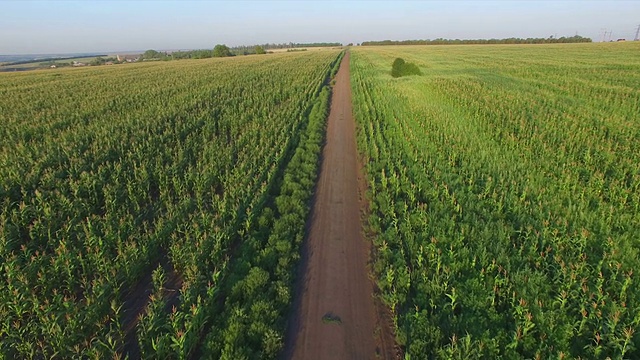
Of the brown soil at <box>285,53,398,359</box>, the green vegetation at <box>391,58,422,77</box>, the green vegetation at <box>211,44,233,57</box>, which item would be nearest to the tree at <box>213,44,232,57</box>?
the green vegetation at <box>211,44,233,57</box>

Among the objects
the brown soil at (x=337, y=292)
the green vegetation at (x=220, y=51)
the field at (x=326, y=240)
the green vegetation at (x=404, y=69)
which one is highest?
the green vegetation at (x=220, y=51)

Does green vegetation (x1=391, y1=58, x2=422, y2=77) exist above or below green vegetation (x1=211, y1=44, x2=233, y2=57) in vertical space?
below

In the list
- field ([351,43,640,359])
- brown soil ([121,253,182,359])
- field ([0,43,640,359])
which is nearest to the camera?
field ([351,43,640,359])

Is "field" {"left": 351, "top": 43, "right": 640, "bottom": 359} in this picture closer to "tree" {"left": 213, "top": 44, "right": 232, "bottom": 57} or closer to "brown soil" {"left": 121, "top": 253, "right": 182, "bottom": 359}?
"brown soil" {"left": 121, "top": 253, "right": 182, "bottom": 359}

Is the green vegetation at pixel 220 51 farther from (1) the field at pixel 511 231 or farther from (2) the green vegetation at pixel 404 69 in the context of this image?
(1) the field at pixel 511 231

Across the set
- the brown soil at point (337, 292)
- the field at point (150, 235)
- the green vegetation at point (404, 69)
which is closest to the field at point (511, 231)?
the brown soil at point (337, 292)

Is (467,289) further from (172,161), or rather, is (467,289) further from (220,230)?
(172,161)
